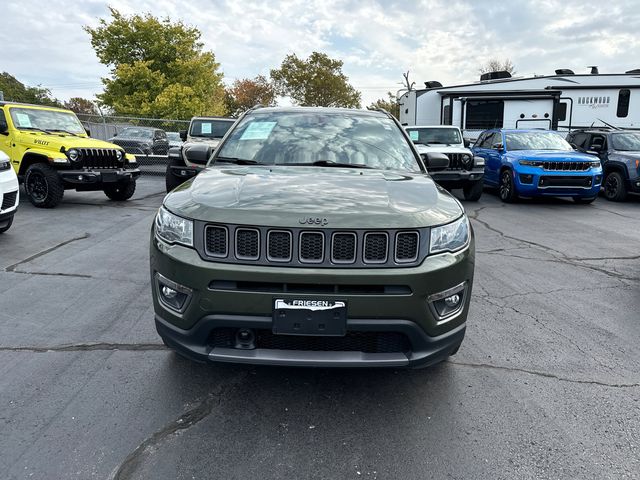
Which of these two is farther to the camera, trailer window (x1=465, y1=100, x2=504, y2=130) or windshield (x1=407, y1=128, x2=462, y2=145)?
trailer window (x1=465, y1=100, x2=504, y2=130)

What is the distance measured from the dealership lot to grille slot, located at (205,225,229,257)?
2.97 ft

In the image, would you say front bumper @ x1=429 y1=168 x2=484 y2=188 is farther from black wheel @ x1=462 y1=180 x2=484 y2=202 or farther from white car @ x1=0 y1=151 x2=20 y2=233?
white car @ x1=0 y1=151 x2=20 y2=233

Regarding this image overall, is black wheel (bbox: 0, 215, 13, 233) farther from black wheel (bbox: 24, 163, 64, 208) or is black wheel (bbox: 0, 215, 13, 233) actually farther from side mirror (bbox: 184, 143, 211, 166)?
side mirror (bbox: 184, 143, 211, 166)

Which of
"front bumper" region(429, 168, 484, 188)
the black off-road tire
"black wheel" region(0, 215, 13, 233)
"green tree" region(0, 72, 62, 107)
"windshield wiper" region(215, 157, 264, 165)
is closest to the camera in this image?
"windshield wiper" region(215, 157, 264, 165)

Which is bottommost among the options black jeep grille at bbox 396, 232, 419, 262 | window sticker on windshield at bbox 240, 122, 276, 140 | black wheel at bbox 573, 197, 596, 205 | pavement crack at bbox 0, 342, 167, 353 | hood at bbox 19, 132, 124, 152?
pavement crack at bbox 0, 342, 167, 353

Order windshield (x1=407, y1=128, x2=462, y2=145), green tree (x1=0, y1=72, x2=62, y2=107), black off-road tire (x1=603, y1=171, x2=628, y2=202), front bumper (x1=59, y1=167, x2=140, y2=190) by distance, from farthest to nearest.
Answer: green tree (x1=0, y1=72, x2=62, y2=107) → windshield (x1=407, y1=128, x2=462, y2=145) → black off-road tire (x1=603, y1=171, x2=628, y2=202) → front bumper (x1=59, y1=167, x2=140, y2=190)

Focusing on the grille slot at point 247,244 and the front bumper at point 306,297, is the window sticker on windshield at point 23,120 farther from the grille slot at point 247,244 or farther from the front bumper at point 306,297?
the grille slot at point 247,244

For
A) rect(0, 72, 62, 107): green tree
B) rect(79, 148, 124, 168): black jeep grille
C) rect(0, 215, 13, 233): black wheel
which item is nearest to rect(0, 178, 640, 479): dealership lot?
A: rect(0, 215, 13, 233): black wheel

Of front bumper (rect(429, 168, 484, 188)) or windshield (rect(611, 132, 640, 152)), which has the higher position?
windshield (rect(611, 132, 640, 152))

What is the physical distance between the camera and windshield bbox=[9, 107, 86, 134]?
9927 millimetres

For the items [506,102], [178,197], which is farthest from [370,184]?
[506,102]

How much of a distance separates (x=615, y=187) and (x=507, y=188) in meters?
2.81

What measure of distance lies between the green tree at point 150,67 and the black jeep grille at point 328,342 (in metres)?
28.5

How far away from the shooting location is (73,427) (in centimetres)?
257
